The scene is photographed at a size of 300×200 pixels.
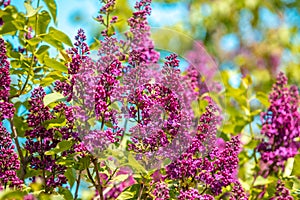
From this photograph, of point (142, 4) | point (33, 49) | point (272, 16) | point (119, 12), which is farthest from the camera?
point (272, 16)

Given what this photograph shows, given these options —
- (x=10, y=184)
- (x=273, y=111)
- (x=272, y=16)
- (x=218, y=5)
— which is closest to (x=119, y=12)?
(x=273, y=111)

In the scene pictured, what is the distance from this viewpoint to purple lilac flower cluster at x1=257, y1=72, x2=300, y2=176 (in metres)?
1.59

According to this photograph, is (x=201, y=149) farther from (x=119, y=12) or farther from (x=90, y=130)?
(x=119, y=12)

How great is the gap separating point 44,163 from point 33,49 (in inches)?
14.8

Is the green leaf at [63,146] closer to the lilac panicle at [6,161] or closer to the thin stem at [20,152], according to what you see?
the lilac panicle at [6,161]

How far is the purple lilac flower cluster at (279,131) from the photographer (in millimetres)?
1593

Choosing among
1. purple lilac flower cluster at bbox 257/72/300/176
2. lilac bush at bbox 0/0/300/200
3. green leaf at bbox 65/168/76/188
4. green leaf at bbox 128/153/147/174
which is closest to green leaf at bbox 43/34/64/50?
lilac bush at bbox 0/0/300/200

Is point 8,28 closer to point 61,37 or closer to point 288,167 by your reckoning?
point 61,37

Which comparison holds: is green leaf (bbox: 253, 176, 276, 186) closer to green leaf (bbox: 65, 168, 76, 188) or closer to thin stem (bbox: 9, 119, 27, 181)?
green leaf (bbox: 65, 168, 76, 188)

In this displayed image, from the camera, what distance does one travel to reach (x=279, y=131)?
1.61 m

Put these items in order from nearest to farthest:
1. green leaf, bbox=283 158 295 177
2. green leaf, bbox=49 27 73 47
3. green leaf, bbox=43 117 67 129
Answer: green leaf, bbox=43 117 67 129 < green leaf, bbox=49 27 73 47 < green leaf, bbox=283 158 295 177

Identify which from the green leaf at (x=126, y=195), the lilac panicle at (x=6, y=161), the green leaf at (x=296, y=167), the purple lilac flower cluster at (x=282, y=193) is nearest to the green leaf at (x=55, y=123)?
the lilac panicle at (x=6, y=161)

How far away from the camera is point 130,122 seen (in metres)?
1.18

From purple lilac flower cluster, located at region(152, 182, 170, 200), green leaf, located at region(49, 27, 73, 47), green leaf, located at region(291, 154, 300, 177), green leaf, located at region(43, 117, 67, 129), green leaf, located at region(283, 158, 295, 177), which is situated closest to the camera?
purple lilac flower cluster, located at region(152, 182, 170, 200)
